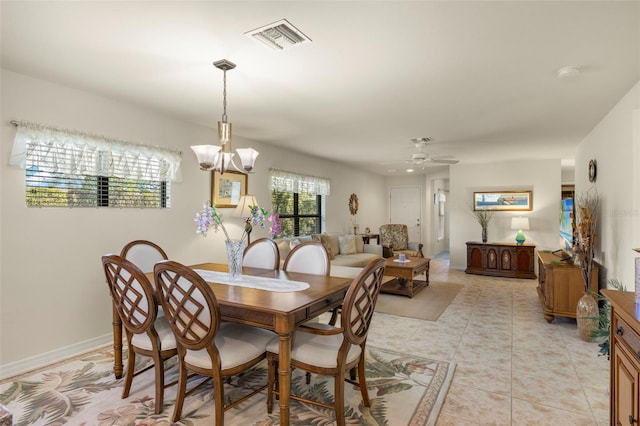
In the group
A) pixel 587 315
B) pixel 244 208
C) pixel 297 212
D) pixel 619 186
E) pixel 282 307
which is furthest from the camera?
pixel 297 212

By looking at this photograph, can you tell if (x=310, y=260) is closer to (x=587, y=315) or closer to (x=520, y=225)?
(x=587, y=315)

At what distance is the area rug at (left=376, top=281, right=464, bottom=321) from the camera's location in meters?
4.37

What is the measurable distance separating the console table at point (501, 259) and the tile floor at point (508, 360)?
179 centimetres

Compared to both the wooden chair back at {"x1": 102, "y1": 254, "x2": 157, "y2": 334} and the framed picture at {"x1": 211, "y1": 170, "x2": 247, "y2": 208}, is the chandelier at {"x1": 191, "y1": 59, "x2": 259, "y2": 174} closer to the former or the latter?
the wooden chair back at {"x1": 102, "y1": 254, "x2": 157, "y2": 334}

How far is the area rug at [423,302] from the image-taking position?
14.3 ft

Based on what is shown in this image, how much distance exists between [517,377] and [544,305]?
1.79m

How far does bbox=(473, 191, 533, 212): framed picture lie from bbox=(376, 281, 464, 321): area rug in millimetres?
2344

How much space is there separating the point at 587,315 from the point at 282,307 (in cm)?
337

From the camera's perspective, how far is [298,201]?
6.46 m

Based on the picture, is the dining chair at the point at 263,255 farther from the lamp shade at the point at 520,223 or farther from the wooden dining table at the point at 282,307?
the lamp shade at the point at 520,223

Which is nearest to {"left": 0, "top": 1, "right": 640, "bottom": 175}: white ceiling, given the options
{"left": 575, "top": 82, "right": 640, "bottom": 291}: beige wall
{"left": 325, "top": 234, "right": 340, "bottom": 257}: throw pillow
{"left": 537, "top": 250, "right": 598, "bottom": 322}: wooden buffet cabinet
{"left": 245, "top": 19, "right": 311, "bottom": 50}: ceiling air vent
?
{"left": 245, "top": 19, "right": 311, "bottom": 50}: ceiling air vent

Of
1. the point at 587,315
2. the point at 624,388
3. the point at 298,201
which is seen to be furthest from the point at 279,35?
the point at 298,201

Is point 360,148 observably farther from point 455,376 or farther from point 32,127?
point 32,127

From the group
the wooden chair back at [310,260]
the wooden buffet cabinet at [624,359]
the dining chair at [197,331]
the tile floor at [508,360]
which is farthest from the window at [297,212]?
the wooden buffet cabinet at [624,359]
